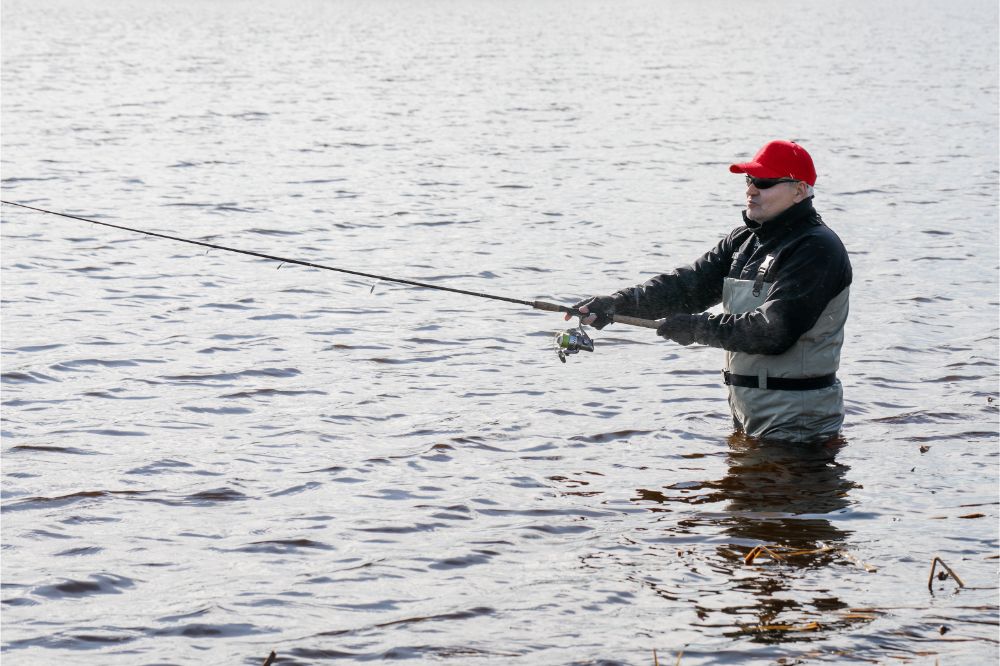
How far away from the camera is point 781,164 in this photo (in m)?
6.79

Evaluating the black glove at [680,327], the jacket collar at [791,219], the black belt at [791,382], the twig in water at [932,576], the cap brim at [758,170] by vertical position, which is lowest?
the twig in water at [932,576]

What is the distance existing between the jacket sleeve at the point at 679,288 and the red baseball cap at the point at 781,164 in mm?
578

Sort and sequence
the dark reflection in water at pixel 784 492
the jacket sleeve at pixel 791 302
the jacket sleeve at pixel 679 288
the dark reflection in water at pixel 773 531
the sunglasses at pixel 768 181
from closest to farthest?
the dark reflection in water at pixel 773 531
the dark reflection in water at pixel 784 492
the jacket sleeve at pixel 791 302
the sunglasses at pixel 768 181
the jacket sleeve at pixel 679 288

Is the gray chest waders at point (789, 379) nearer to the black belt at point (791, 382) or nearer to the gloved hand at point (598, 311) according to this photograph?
the black belt at point (791, 382)

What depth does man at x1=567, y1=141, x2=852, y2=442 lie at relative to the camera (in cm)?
672

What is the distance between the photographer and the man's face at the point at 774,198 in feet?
22.3

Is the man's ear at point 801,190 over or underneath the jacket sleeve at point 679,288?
over

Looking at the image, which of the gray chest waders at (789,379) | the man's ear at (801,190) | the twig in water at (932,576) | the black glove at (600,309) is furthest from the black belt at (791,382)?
the twig in water at (932,576)

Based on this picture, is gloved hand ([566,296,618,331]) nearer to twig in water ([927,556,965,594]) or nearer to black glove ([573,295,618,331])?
black glove ([573,295,618,331])

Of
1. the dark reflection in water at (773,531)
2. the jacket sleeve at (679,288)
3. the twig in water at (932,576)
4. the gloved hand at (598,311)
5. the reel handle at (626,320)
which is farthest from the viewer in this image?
the jacket sleeve at (679,288)

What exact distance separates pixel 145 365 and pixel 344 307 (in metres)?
2.49

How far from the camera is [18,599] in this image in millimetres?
5625

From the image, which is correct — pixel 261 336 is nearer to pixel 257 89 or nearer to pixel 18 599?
pixel 18 599

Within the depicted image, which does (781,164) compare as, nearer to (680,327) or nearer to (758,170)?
(758,170)
